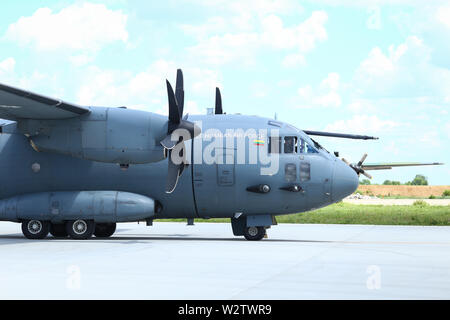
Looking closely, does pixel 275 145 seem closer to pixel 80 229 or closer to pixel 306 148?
pixel 306 148

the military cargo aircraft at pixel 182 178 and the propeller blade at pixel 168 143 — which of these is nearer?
the propeller blade at pixel 168 143

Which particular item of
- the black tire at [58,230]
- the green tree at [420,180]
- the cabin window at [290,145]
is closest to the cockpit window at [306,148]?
the cabin window at [290,145]

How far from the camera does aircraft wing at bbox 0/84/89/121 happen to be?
1670 cm

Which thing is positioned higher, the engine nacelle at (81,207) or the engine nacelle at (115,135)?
the engine nacelle at (115,135)

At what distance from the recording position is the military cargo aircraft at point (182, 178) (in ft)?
63.8

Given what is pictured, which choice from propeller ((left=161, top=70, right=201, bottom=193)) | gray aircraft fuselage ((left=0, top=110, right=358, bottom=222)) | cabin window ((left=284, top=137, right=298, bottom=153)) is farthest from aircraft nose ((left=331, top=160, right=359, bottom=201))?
propeller ((left=161, top=70, right=201, bottom=193))

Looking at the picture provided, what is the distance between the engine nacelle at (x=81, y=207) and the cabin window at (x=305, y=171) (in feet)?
17.1

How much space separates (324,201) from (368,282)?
9203mm

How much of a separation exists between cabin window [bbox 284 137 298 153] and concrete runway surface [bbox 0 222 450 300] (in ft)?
11.0

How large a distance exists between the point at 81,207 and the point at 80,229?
2.98 ft

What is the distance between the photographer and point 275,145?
1981 centimetres

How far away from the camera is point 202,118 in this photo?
20406mm

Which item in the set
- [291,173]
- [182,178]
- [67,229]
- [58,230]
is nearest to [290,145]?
[291,173]

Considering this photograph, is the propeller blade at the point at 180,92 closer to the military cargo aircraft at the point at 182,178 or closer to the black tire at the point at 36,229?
the military cargo aircraft at the point at 182,178
